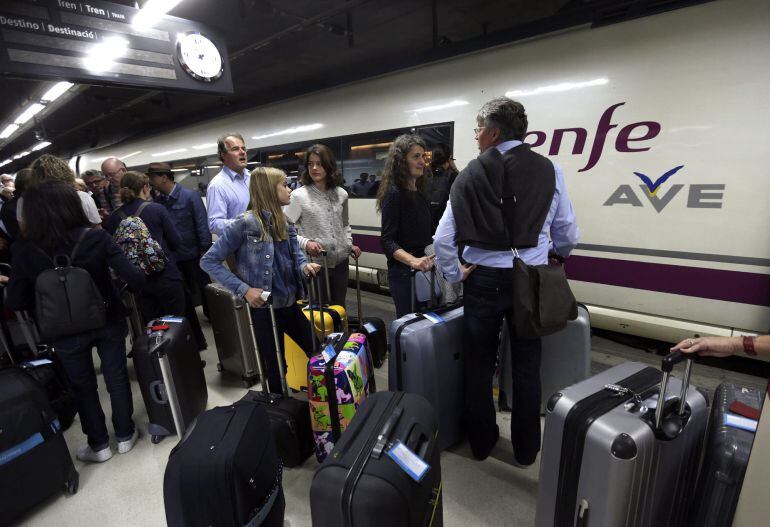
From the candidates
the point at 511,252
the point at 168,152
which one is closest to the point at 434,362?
the point at 511,252

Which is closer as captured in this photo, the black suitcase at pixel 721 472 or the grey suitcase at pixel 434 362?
the black suitcase at pixel 721 472

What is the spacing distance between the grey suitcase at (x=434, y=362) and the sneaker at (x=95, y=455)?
167 centimetres

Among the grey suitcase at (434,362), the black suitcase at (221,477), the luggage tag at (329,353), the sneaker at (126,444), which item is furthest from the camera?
the sneaker at (126,444)

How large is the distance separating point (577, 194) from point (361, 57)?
17.6ft

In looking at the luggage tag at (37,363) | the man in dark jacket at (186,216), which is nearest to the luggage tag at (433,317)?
the luggage tag at (37,363)

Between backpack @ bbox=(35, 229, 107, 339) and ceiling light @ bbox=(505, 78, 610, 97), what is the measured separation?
324 cm

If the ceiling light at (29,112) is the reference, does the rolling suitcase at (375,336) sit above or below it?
below

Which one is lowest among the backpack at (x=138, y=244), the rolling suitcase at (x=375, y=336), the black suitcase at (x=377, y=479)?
the rolling suitcase at (x=375, y=336)

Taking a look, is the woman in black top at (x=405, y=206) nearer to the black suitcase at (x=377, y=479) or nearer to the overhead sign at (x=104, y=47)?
the black suitcase at (x=377, y=479)

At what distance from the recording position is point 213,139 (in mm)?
6867

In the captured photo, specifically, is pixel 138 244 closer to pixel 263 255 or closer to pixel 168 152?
pixel 263 255

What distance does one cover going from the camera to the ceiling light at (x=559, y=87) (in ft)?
9.35

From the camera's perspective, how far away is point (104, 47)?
3252 mm

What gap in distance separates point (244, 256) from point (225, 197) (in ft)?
2.99
